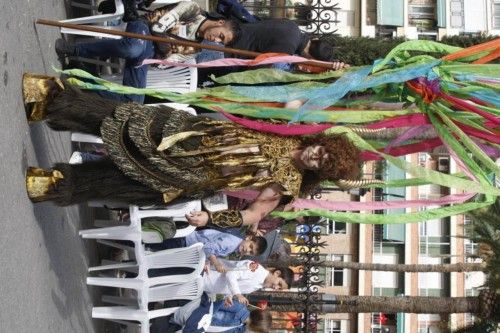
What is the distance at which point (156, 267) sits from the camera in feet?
22.6

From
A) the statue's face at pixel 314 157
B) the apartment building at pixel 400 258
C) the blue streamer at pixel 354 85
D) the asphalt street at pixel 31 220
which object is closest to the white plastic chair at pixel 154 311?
the asphalt street at pixel 31 220

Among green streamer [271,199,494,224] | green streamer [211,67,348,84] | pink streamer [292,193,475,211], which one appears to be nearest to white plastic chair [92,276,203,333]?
pink streamer [292,193,475,211]

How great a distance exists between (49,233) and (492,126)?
11.1 feet

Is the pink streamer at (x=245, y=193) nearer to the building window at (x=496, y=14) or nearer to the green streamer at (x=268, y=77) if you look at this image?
the green streamer at (x=268, y=77)

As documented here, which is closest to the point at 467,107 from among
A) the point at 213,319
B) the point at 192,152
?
→ the point at 192,152

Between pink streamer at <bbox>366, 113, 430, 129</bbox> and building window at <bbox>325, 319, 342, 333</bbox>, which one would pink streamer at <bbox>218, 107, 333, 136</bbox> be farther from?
building window at <bbox>325, 319, 342, 333</bbox>

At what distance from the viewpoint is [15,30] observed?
5309mm

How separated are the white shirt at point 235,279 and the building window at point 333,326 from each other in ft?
52.5

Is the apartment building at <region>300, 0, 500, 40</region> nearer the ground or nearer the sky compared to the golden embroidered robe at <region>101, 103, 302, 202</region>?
nearer the sky

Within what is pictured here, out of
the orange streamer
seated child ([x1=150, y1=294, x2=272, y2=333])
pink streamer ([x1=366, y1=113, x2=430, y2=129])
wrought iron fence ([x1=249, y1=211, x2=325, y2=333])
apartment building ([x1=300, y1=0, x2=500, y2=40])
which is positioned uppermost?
apartment building ([x1=300, y1=0, x2=500, y2=40])

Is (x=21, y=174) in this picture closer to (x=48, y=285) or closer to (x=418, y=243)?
(x=48, y=285)

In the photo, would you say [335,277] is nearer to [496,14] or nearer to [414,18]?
[414,18]

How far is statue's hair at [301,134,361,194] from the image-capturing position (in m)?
5.07

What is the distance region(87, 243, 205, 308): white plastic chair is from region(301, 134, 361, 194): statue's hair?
77.3 inches
